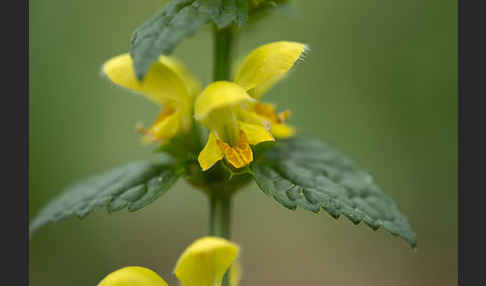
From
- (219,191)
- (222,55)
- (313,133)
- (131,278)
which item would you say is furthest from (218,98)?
(313,133)

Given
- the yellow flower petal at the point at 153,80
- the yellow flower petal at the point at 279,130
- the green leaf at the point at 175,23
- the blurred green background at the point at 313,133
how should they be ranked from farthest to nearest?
the blurred green background at the point at 313,133 < the yellow flower petal at the point at 279,130 < the yellow flower petal at the point at 153,80 < the green leaf at the point at 175,23

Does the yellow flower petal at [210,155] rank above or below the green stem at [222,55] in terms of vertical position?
below

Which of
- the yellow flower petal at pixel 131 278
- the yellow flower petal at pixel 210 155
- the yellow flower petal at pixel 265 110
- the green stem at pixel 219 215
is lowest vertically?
the yellow flower petal at pixel 131 278

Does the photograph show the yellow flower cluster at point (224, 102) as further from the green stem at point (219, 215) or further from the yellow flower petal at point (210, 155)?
the green stem at point (219, 215)

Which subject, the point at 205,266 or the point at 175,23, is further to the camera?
the point at 205,266

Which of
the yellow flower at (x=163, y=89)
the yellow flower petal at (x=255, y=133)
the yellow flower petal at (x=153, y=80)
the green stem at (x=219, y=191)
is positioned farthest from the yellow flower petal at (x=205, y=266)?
the yellow flower petal at (x=153, y=80)

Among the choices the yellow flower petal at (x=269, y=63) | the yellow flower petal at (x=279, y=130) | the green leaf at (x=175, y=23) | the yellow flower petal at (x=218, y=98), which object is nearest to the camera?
the green leaf at (x=175, y=23)

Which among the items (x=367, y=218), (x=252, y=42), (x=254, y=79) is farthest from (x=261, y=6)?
(x=252, y=42)

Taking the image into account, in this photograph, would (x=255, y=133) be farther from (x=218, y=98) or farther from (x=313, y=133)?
(x=313, y=133)
